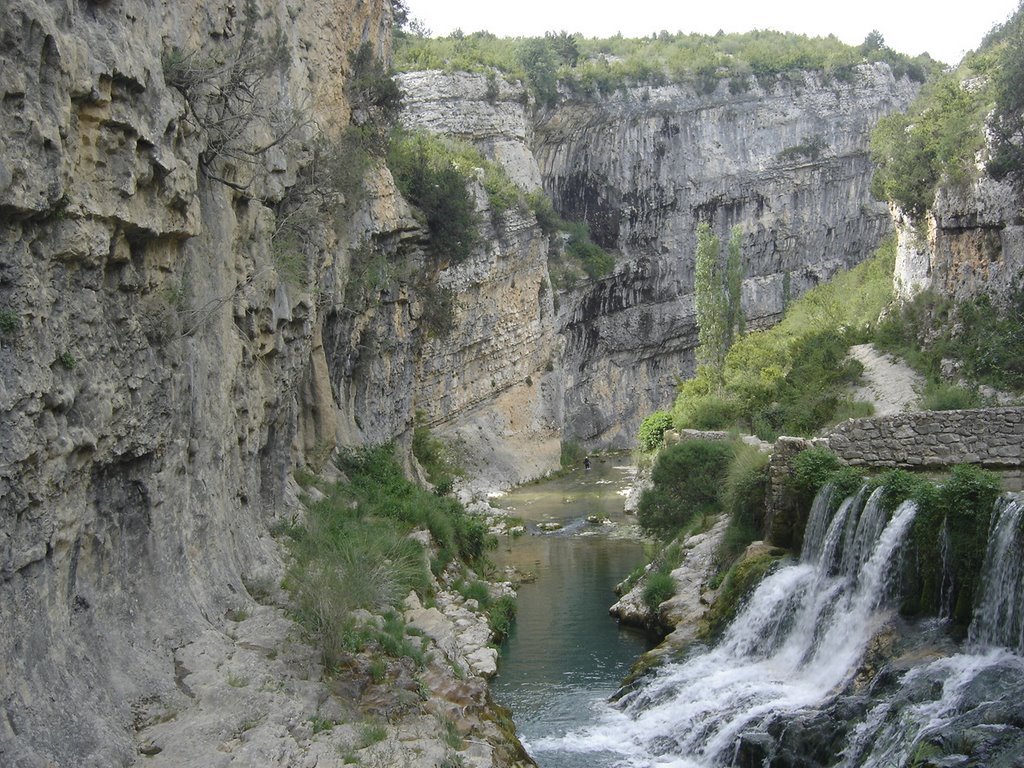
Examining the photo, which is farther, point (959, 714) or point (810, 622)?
point (810, 622)

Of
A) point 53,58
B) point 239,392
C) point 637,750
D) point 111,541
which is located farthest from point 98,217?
point 637,750

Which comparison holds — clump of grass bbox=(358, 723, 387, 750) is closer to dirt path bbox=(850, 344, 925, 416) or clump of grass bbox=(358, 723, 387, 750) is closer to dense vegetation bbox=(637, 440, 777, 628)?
dense vegetation bbox=(637, 440, 777, 628)

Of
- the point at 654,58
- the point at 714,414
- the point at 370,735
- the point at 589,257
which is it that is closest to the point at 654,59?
the point at 654,58

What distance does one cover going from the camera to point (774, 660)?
14.7 m

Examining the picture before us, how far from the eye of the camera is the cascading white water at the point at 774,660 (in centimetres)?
1292

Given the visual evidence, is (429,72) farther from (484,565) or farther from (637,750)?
(637,750)

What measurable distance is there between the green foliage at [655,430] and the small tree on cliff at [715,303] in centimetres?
287

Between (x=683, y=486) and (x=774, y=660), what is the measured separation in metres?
10.8

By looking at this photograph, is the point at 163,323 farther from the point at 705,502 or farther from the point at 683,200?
the point at 683,200

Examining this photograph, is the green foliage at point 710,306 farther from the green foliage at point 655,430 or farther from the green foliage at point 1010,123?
→ the green foliage at point 1010,123

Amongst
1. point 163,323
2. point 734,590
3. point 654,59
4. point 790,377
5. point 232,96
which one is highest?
point 654,59

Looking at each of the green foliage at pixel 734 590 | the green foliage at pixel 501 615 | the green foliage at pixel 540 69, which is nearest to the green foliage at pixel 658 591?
the green foliage at pixel 734 590

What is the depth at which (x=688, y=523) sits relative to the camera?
24.3 m

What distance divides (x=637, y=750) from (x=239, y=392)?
25.7 feet
